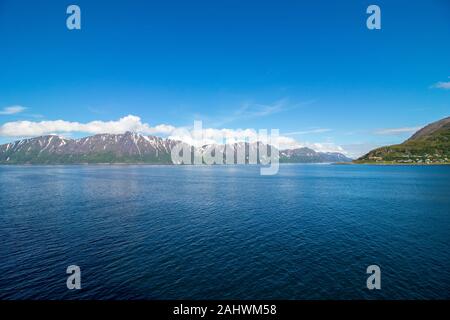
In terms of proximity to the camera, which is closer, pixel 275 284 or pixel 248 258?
pixel 275 284

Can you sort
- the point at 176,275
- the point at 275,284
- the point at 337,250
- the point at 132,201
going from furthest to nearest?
the point at 132,201, the point at 337,250, the point at 176,275, the point at 275,284

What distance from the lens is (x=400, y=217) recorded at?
6806cm

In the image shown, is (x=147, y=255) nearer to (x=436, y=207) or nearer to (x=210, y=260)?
(x=210, y=260)

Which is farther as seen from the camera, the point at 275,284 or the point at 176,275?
the point at 176,275

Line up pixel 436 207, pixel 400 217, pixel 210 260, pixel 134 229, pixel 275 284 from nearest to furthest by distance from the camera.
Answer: pixel 275 284, pixel 210 260, pixel 134 229, pixel 400 217, pixel 436 207

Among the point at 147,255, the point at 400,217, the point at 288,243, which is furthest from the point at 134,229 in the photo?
the point at 400,217

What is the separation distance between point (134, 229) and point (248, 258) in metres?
31.5

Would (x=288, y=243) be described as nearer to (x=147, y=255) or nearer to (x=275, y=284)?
(x=275, y=284)
